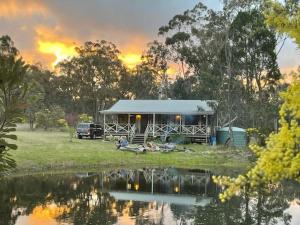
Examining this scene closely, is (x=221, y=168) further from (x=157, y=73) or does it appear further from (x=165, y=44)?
(x=157, y=73)

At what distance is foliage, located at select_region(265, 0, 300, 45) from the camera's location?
20.2ft

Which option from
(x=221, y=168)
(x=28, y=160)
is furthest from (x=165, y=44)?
(x=28, y=160)

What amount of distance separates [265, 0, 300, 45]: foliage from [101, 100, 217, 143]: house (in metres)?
40.1

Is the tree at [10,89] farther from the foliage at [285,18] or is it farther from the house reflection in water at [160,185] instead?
the house reflection in water at [160,185]

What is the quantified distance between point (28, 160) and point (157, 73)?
160 feet

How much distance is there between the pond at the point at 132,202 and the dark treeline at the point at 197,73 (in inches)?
201

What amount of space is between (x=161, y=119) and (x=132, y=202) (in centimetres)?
3117

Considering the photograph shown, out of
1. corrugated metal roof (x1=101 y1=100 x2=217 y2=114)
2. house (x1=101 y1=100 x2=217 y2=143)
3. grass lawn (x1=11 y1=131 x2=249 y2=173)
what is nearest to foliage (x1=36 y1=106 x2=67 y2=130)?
house (x1=101 y1=100 x2=217 y2=143)

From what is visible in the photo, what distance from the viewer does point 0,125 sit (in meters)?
8.84

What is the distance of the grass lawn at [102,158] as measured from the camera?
31.1 meters

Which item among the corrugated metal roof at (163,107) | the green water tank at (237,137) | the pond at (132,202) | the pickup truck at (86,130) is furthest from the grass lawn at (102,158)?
the pickup truck at (86,130)

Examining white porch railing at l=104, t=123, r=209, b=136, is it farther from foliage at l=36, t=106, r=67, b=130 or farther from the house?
foliage at l=36, t=106, r=67, b=130

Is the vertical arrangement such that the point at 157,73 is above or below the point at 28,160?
above

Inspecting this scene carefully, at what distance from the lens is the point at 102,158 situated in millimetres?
34688
